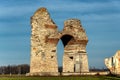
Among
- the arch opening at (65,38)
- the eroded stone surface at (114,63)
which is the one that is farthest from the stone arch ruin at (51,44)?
the eroded stone surface at (114,63)

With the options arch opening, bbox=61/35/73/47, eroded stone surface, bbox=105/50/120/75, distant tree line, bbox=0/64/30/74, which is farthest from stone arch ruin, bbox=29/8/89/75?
distant tree line, bbox=0/64/30/74

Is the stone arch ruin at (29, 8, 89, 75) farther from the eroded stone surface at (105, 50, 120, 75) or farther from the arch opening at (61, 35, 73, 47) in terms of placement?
the eroded stone surface at (105, 50, 120, 75)

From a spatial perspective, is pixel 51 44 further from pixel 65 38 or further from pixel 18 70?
pixel 18 70

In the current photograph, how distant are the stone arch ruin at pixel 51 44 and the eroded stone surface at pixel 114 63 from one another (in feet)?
23.0

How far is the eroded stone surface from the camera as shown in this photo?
33094 millimetres

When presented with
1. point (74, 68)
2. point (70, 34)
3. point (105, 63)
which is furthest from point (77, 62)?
point (105, 63)

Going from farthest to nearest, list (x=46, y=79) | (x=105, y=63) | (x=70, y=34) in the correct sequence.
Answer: (x=70, y=34) < (x=105, y=63) < (x=46, y=79)

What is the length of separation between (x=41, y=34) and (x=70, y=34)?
4017mm

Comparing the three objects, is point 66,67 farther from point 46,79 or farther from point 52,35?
point 46,79

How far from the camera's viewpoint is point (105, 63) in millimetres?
34781

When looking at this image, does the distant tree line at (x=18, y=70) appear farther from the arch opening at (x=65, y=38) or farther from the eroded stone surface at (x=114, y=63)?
the eroded stone surface at (x=114, y=63)

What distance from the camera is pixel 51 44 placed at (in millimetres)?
39531

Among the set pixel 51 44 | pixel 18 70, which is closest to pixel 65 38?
pixel 51 44

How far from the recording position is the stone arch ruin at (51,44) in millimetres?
38719
